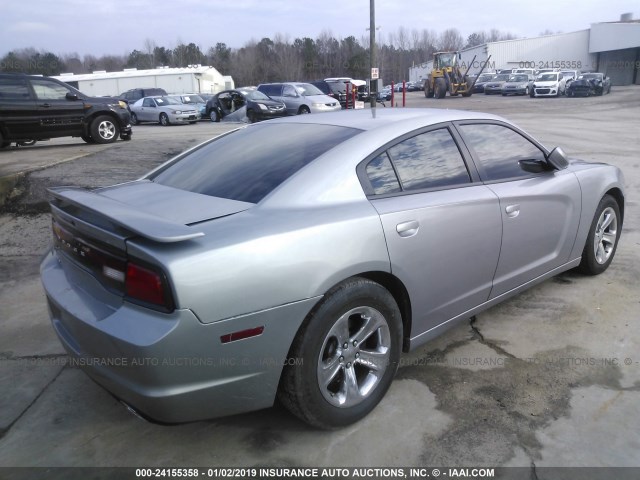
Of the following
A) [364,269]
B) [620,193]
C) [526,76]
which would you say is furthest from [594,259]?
[526,76]

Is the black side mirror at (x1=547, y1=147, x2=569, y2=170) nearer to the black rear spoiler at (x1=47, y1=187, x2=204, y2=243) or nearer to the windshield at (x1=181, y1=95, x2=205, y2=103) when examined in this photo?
the black rear spoiler at (x1=47, y1=187, x2=204, y2=243)

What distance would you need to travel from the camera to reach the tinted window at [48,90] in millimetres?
12133

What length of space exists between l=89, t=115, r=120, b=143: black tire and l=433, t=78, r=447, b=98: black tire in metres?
29.0

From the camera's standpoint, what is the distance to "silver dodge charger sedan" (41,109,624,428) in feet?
6.88

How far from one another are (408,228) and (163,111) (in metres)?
24.1

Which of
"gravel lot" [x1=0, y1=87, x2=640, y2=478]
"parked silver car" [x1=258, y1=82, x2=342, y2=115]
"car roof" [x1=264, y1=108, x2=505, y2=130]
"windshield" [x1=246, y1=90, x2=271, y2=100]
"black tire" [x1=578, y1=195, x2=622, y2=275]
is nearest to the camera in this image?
"gravel lot" [x1=0, y1=87, x2=640, y2=478]

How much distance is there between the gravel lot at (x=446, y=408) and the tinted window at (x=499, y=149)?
3.63ft

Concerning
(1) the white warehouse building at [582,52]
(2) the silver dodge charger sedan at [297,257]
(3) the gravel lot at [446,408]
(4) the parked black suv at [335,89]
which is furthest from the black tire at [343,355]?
(1) the white warehouse building at [582,52]

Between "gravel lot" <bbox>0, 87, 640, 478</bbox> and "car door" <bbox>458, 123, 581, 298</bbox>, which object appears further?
"car door" <bbox>458, 123, 581, 298</bbox>

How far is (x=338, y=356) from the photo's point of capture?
2.56 meters

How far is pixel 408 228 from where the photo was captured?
2732mm

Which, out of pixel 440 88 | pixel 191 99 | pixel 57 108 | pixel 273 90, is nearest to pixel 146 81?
pixel 191 99

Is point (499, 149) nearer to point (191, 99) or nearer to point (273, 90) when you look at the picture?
point (273, 90)

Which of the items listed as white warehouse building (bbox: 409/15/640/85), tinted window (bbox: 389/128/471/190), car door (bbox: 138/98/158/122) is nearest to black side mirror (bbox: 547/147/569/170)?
tinted window (bbox: 389/128/471/190)
